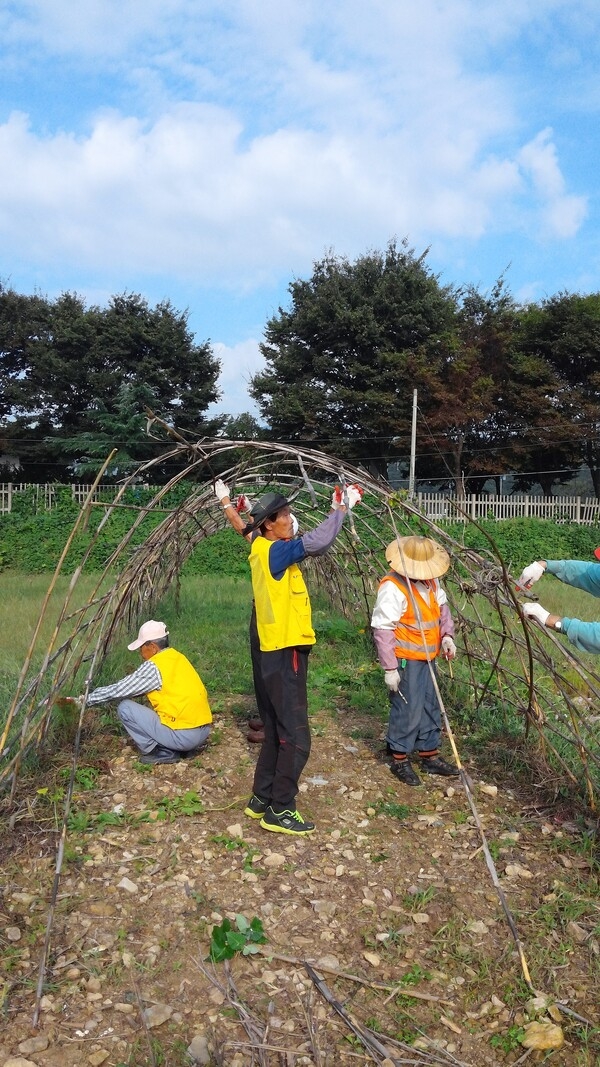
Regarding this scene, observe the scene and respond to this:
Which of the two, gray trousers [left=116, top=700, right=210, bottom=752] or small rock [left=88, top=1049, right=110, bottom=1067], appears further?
gray trousers [left=116, top=700, right=210, bottom=752]

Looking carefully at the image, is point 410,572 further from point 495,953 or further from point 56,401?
point 56,401

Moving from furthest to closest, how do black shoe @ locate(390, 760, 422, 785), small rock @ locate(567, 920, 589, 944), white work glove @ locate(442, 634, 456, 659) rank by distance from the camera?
1. white work glove @ locate(442, 634, 456, 659)
2. black shoe @ locate(390, 760, 422, 785)
3. small rock @ locate(567, 920, 589, 944)

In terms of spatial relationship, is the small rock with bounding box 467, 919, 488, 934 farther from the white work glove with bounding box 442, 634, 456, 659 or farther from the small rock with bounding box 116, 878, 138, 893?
the white work glove with bounding box 442, 634, 456, 659

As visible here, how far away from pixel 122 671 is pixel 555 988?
374cm

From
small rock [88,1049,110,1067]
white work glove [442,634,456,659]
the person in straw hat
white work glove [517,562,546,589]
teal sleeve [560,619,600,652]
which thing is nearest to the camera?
small rock [88,1049,110,1067]

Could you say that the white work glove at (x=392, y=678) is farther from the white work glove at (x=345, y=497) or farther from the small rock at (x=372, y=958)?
the small rock at (x=372, y=958)

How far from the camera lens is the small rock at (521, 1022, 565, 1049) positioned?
7.95 feet

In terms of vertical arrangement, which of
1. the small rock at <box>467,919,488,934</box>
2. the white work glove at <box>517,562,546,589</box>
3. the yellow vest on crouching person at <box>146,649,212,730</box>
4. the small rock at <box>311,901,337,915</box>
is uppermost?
the white work glove at <box>517,562,546,589</box>

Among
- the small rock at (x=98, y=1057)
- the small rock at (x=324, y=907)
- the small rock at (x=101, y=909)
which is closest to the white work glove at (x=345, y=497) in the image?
the small rock at (x=324, y=907)

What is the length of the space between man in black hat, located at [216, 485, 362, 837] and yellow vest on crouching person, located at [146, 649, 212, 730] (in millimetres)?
743

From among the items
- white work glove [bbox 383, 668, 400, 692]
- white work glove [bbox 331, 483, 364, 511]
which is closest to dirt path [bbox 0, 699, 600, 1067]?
white work glove [bbox 383, 668, 400, 692]

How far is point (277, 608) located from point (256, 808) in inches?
43.0

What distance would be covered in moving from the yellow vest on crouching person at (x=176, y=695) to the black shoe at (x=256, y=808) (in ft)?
2.33

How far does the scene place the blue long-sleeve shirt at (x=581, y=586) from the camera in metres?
3.53
